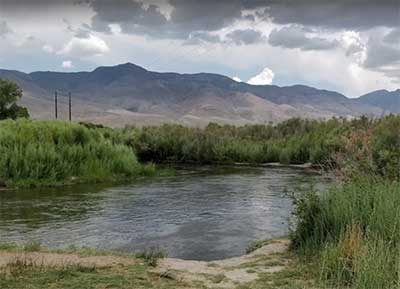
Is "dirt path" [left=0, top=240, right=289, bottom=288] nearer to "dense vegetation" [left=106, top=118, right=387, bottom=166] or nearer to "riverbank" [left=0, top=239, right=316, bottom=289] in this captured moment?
"riverbank" [left=0, top=239, right=316, bottom=289]

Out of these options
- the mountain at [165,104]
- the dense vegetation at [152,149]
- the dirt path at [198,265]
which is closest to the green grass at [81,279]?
Result: the dirt path at [198,265]

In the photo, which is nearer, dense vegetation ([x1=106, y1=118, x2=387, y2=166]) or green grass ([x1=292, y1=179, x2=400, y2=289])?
green grass ([x1=292, y1=179, x2=400, y2=289])

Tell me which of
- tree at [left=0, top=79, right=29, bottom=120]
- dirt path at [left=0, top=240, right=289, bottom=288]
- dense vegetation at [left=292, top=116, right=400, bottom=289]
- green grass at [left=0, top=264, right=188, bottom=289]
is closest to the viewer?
green grass at [left=0, top=264, right=188, bottom=289]

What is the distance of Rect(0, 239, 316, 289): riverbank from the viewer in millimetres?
7039

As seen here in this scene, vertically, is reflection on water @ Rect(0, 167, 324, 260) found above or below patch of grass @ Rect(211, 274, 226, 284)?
below

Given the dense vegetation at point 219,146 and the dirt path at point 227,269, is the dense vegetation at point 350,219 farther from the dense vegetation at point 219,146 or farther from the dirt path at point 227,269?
the dense vegetation at point 219,146

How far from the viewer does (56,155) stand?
24.5 m

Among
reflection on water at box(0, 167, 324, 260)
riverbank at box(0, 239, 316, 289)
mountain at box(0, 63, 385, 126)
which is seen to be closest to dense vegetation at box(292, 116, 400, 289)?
riverbank at box(0, 239, 316, 289)

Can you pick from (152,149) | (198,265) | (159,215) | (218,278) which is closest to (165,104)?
(152,149)

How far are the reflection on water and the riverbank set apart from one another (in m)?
2.13

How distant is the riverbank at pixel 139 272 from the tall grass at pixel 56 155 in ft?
47.0

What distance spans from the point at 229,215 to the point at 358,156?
5173 millimetres

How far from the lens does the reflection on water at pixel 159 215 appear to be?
475 inches

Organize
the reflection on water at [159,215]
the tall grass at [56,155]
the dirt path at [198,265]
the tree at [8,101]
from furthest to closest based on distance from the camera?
the tree at [8,101] < the tall grass at [56,155] < the reflection on water at [159,215] < the dirt path at [198,265]
